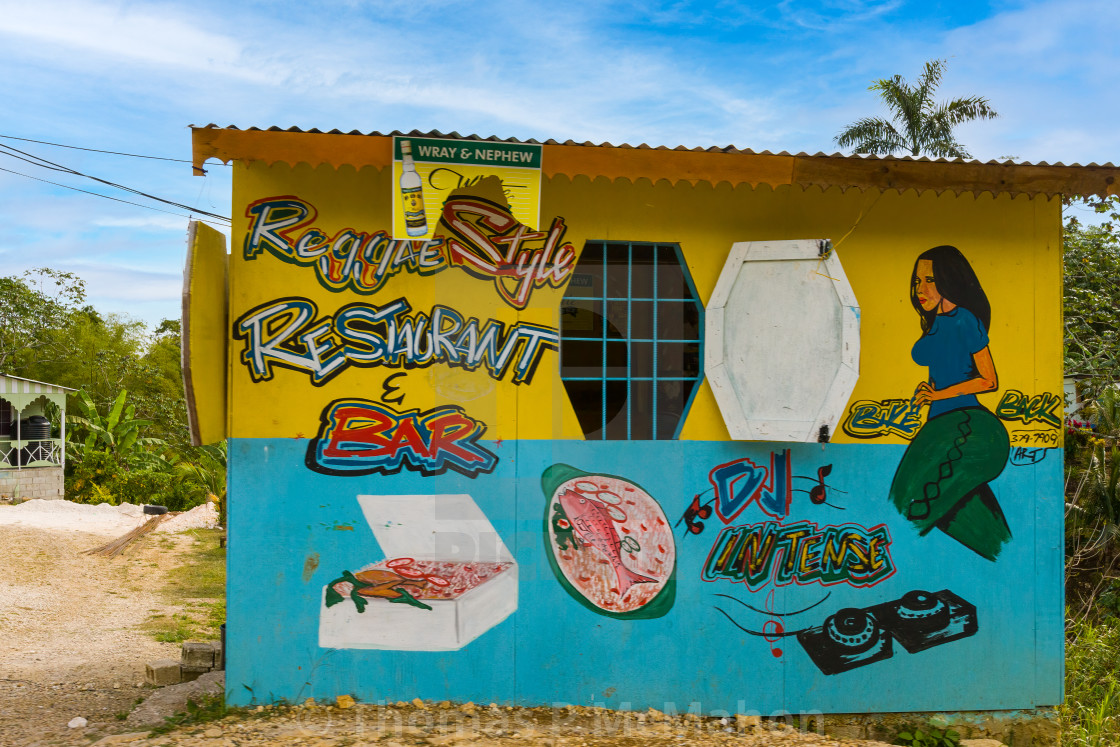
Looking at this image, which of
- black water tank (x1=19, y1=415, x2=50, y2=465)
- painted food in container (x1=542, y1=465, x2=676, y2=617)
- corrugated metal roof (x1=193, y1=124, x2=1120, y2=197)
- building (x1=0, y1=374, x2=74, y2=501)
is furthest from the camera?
black water tank (x1=19, y1=415, x2=50, y2=465)

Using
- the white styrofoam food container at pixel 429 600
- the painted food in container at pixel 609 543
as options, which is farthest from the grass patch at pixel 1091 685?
the white styrofoam food container at pixel 429 600

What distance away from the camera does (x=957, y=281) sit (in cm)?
523

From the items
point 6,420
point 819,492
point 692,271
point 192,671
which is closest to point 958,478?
point 819,492

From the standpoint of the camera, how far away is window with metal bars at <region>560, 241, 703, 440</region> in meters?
5.01

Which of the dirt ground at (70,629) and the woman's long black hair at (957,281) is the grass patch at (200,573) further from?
the woman's long black hair at (957,281)

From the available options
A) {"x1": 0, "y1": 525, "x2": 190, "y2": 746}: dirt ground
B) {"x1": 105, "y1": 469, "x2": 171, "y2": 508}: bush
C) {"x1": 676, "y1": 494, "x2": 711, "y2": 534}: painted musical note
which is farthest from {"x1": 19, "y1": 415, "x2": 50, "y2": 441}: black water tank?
{"x1": 676, "y1": 494, "x2": 711, "y2": 534}: painted musical note

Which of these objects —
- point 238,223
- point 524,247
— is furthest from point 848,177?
point 238,223

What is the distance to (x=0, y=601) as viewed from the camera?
31.8ft

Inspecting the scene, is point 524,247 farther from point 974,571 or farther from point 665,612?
point 974,571

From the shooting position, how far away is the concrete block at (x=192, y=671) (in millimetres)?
6090

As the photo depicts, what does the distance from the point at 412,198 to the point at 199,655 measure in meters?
4.08

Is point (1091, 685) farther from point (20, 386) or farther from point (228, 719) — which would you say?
point (20, 386)

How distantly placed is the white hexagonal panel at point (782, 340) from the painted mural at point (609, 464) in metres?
0.09

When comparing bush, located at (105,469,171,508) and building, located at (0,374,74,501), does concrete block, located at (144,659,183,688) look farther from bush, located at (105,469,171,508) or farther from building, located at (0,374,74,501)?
building, located at (0,374,74,501)
